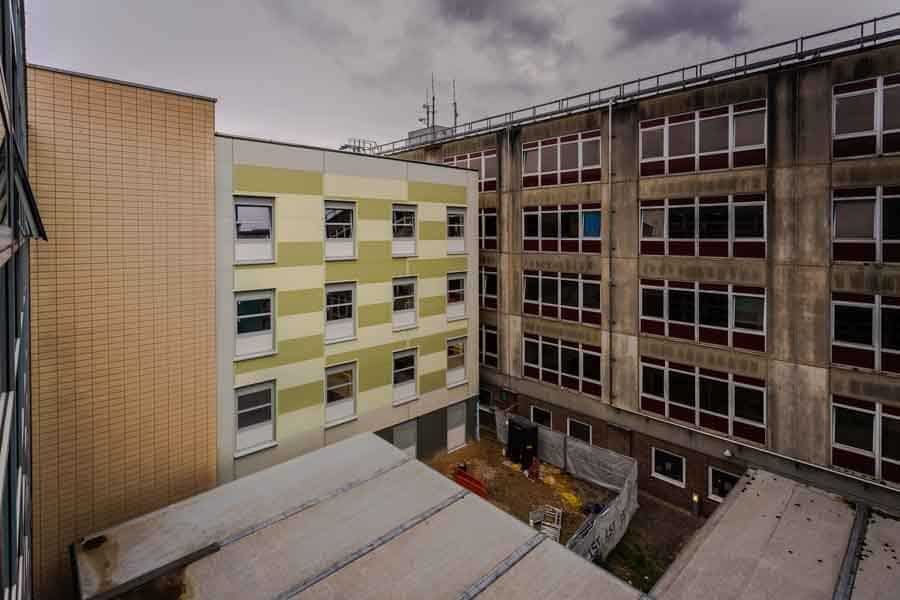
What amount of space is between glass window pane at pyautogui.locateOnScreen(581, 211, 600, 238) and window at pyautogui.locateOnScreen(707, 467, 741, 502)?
9857 millimetres

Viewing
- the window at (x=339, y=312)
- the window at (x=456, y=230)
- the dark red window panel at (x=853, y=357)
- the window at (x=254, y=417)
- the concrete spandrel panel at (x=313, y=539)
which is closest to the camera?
the concrete spandrel panel at (x=313, y=539)

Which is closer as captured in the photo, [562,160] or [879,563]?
[879,563]

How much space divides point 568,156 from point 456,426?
1320 cm

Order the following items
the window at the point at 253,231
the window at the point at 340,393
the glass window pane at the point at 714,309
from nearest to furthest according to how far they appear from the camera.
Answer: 1. the window at the point at 253,231
2. the glass window pane at the point at 714,309
3. the window at the point at 340,393

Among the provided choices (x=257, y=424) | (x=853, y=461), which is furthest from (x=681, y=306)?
(x=257, y=424)

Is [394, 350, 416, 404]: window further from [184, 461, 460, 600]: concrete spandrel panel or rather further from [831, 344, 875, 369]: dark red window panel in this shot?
[831, 344, 875, 369]: dark red window panel

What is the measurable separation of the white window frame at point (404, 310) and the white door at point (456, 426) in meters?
4.72

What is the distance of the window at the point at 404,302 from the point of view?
20531 mm

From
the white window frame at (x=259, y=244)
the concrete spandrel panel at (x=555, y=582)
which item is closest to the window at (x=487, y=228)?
the white window frame at (x=259, y=244)

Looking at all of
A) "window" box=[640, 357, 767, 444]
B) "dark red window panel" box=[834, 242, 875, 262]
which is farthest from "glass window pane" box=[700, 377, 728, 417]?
"dark red window panel" box=[834, 242, 875, 262]

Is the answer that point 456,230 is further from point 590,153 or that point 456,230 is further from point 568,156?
point 590,153

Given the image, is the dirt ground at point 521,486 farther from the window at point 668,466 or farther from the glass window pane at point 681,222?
the glass window pane at point 681,222

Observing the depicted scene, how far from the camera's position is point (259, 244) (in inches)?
642

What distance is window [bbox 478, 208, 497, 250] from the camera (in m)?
24.4
